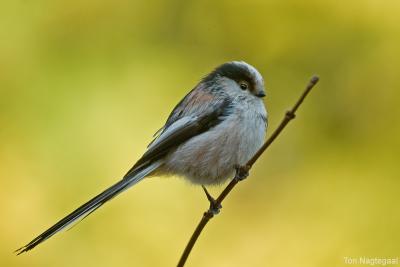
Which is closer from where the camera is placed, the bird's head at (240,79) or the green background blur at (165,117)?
the bird's head at (240,79)

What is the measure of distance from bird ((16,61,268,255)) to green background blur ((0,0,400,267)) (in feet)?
3.13

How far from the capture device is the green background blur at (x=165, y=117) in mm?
4297

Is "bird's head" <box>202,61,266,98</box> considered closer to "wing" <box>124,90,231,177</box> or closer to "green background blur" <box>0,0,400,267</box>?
"wing" <box>124,90,231,177</box>

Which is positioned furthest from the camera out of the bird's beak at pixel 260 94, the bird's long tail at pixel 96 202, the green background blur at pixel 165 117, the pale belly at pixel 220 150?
the green background blur at pixel 165 117

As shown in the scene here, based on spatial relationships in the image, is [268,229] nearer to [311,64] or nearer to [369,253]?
[369,253]

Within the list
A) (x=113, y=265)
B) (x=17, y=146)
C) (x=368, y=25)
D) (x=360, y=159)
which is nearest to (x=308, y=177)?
(x=360, y=159)

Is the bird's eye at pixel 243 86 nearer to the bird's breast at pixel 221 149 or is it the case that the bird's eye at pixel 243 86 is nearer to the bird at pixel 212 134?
the bird at pixel 212 134

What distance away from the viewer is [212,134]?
333cm

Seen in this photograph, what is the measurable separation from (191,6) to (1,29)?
1.48m

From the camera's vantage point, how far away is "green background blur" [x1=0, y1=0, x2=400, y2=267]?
4.30 meters

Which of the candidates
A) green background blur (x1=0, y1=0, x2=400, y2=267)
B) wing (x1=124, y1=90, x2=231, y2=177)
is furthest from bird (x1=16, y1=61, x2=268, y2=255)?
green background blur (x1=0, y1=0, x2=400, y2=267)

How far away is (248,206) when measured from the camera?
14.6ft

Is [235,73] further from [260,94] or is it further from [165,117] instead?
[165,117]

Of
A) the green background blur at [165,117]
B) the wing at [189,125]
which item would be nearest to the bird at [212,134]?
the wing at [189,125]
